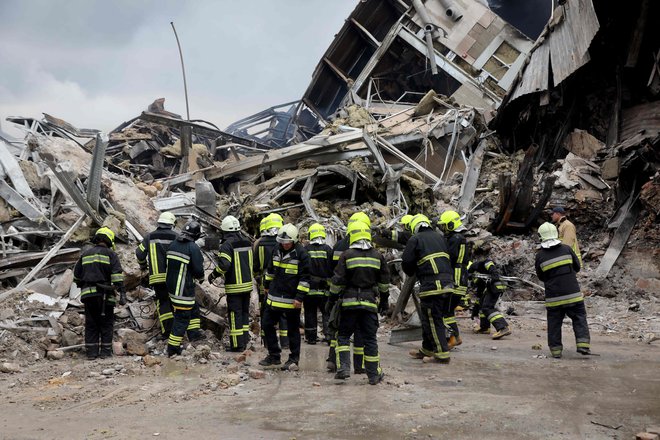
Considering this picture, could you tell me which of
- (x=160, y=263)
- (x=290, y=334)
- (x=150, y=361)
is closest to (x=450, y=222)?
(x=290, y=334)

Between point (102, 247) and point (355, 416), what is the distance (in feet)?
12.6

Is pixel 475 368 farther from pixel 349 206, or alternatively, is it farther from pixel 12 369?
pixel 349 206

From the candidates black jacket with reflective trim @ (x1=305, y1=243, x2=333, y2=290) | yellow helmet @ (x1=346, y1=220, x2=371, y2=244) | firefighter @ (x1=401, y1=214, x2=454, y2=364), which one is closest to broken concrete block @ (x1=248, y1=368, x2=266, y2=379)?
black jacket with reflective trim @ (x1=305, y1=243, x2=333, y2=290)

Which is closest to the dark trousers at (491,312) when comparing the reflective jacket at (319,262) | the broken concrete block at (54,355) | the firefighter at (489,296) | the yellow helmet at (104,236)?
the firefighter at (489,296)

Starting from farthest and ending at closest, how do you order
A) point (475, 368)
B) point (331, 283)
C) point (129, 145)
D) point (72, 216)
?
point (129, 145) < point (72, 216) < point (475, 368) < point (331, 283)

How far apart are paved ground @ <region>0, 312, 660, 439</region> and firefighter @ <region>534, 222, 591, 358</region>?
0.21 m

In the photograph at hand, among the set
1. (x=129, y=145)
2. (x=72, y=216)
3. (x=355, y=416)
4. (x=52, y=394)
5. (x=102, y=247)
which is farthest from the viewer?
(x=129, y=145)

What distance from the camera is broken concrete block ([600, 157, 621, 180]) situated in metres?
11.8

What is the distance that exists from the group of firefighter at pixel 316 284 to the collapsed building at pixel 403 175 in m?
0.64

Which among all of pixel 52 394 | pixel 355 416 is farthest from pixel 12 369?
pixel 355 416

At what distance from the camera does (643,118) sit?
1188cm

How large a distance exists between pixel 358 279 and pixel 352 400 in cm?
114

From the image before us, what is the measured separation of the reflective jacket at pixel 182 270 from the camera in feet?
22.5

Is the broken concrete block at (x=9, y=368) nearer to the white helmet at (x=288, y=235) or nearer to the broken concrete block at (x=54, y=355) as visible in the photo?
the broken concrete block at (x=54, y=355)
